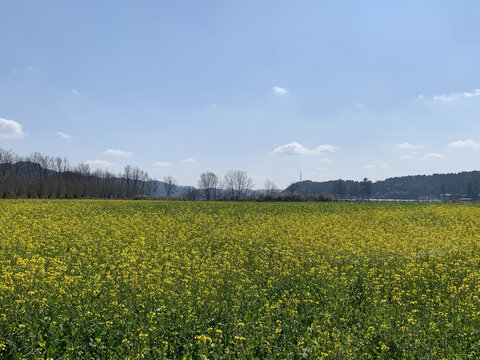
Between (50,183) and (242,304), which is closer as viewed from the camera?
(242,304)

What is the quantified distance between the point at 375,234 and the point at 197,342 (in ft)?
58.7

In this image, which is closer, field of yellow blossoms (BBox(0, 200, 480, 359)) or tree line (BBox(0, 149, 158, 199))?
field of yellow blossoms (BBox(0, 200, 480, 359))

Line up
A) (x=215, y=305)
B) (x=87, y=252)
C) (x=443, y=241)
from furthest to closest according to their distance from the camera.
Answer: (x=443, y=241) → (x=87, y=252) → (x=215, y=305)

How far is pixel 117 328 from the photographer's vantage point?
746cm

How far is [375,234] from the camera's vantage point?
21.8 metres

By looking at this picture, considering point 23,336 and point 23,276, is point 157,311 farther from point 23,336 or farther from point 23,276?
point 23,276

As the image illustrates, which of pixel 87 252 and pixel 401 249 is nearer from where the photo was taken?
pixel 87 252

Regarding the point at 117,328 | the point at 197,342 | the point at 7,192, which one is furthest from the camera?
the point at 7,192

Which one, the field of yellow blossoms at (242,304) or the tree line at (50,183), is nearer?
the field of yellow blossoms at (242,304)

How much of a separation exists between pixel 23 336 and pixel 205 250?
10091 millimetres

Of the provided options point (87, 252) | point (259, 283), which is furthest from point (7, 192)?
point (259, 283)

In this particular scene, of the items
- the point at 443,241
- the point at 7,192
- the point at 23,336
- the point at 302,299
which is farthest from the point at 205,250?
the point at 7,192

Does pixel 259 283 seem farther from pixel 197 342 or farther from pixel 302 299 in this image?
pixel 197 342

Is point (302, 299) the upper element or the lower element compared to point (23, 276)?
lower
